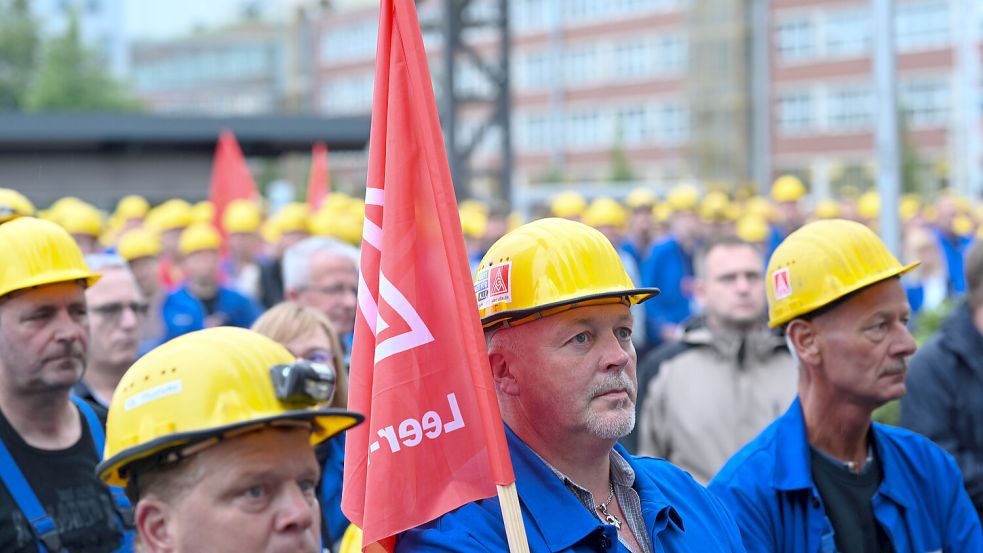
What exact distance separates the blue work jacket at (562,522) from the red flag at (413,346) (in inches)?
2.3

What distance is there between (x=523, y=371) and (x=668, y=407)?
3.38m

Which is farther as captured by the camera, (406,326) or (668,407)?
(668,407)

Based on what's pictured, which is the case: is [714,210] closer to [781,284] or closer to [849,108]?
[781,284]

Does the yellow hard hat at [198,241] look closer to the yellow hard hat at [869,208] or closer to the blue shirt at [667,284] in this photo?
the blue shirt at [667,284]

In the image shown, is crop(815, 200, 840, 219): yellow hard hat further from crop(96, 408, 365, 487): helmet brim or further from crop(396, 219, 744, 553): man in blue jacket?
crop(96, 408, 365, 487): helmet brim

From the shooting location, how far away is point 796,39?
71.8 meters

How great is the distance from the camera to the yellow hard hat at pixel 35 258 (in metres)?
4.40

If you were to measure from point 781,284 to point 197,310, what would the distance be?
6836 mm

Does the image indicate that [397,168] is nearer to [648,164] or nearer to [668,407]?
[668,407]

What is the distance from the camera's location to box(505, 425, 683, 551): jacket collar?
319cm

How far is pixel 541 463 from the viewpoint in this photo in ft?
11.0

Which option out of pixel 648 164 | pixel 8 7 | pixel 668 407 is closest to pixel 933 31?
pixel 648 164

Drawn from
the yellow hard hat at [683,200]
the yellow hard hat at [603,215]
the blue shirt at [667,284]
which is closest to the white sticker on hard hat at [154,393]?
the blue shirt at [667,284]

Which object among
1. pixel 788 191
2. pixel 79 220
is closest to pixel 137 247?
pixel 79 220
